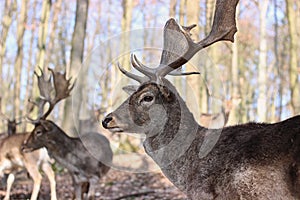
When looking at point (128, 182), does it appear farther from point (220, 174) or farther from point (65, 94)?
point (220, 174)

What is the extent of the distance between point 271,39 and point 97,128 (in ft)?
87.8

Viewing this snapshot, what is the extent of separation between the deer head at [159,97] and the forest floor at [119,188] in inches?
169

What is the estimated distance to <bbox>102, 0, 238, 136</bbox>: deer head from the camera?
531 cm

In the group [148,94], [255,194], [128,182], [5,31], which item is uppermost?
[5,31]

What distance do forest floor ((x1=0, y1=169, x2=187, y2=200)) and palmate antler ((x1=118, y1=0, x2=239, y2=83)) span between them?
14.6 ft

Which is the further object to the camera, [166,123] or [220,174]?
[166,123]

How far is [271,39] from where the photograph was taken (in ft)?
118

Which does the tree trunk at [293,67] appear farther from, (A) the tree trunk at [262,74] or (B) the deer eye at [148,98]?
(B) the deer eye at [148,98]

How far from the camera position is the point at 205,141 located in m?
5.03

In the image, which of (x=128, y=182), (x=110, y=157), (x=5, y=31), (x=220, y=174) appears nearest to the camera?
(x=220, y=174)

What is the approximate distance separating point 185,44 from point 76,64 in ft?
31.1

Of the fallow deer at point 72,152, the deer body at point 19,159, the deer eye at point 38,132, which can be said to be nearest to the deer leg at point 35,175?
the deer body at point 19,159

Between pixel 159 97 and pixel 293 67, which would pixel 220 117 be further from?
pixel 159 97

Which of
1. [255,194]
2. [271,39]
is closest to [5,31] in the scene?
[255,194]
